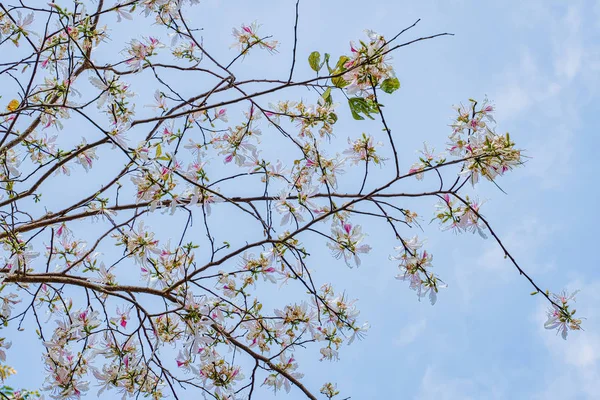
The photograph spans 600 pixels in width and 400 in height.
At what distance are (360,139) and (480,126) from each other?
1.45ft

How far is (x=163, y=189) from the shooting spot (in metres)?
1.98

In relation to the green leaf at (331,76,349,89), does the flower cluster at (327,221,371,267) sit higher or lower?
lower

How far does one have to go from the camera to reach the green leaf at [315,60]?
2119 millimetres

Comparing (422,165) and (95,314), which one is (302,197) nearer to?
(422,165)

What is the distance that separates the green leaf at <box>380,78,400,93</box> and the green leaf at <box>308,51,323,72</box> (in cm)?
29

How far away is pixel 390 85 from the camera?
198cm

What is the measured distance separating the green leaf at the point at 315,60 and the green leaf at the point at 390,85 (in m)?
0.29

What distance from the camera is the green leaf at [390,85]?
196cm

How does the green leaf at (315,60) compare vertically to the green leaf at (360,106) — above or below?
above

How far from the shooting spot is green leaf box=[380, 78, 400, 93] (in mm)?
1965

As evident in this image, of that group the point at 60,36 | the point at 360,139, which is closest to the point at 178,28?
the point at 60,36

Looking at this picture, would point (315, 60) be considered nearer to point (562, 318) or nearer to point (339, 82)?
point (339, 82)

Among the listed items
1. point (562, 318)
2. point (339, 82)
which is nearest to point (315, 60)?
point (339, 82)

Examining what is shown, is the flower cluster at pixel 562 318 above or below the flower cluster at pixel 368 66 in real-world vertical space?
below
